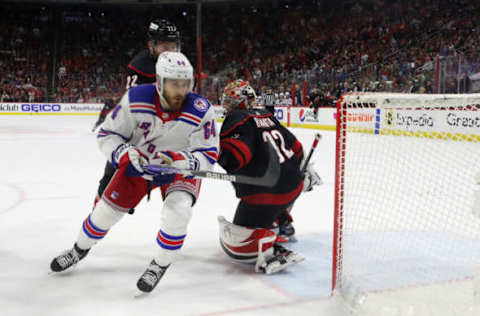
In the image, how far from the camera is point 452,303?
199 centimetres

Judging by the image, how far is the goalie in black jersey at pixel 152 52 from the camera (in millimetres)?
2688

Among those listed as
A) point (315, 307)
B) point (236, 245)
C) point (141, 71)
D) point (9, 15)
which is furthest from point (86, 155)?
point (9, 15)

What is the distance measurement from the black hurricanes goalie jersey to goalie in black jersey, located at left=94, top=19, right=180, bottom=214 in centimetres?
56

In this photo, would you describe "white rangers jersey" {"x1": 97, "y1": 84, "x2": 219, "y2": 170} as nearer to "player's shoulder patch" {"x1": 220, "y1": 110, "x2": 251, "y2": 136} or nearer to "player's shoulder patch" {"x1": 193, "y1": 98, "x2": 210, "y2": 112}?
"player's shoulder patch" {"x1": 193, "y1": 98, "x2": 210, "y2": 112}

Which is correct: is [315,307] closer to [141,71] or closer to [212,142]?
[212,142]

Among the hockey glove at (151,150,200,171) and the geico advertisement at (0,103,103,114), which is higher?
the geico advertisement at (0,103,103,114)

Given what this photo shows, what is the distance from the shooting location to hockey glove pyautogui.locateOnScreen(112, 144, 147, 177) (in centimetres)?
→ 211

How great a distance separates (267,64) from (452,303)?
60.1ft

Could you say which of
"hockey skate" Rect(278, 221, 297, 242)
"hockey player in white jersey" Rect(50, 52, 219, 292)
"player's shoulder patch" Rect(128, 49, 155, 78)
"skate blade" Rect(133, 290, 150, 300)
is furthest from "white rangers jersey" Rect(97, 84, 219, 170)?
"hockey skate" Rect(278, 221, 297, 242)

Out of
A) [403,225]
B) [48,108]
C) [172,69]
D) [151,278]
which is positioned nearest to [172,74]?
[172,69]

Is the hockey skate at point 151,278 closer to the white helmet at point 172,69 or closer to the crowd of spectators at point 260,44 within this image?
the white helmet at point 172,69

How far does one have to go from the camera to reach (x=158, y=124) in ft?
7.47

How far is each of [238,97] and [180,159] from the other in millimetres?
666

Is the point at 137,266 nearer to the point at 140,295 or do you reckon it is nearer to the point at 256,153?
the point at 140,295
